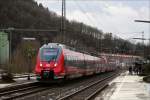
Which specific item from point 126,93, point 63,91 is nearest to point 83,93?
point 63,91

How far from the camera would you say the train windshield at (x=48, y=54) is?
110ft

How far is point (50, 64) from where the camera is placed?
33156mm

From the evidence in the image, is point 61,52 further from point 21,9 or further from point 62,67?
point 21,9

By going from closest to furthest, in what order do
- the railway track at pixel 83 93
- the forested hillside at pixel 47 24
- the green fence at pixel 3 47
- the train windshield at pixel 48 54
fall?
the railway track at pixel 83 93 < the train windshield at pixel 48 54 < the forested hillside at pixel 47 24 < the green fence at pixel 3 47

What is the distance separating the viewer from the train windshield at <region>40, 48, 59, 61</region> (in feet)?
110

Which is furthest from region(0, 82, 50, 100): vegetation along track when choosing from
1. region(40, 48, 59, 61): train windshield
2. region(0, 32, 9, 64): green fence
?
region(0, 32, 9, 64): green fence

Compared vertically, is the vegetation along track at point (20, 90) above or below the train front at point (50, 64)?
below

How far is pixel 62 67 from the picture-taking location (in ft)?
109

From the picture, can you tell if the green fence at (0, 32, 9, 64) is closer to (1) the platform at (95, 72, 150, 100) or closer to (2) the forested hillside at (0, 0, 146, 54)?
(2) the forested hillside at (0, 0, 146, 54)

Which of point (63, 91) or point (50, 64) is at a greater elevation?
point (50, 64)

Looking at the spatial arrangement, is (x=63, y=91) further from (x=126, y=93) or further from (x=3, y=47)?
(x=3, y=47)

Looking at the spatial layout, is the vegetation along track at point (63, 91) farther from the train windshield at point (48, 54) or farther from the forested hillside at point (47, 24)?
the forested hillside at point (47, 24)

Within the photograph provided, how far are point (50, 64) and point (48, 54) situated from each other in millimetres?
891

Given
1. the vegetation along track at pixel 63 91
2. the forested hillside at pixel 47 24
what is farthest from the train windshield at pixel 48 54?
the forested hillside at pixel 47 24
